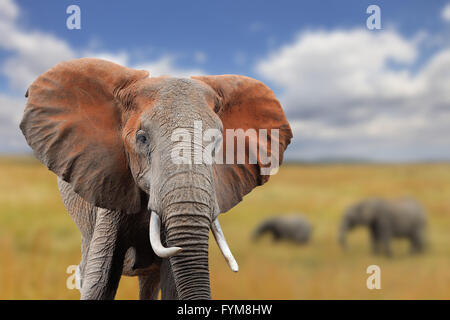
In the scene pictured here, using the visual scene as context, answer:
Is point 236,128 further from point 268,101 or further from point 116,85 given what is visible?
point 116,85

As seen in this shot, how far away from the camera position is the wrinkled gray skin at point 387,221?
1423 centimetres

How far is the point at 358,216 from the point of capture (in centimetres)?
1475

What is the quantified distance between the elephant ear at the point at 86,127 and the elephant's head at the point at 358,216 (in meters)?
12.7

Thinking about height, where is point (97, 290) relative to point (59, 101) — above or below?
below

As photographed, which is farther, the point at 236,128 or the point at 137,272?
the point at 137,272

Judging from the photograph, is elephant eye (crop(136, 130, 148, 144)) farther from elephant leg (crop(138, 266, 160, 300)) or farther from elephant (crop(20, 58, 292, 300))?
elephant leg (crop(138, 266, 160, 300))

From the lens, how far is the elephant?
8.70ft

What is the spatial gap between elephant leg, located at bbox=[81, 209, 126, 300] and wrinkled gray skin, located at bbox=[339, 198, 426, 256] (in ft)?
40.7

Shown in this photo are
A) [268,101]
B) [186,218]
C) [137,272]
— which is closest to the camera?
[186,218]

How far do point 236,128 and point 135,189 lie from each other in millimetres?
979

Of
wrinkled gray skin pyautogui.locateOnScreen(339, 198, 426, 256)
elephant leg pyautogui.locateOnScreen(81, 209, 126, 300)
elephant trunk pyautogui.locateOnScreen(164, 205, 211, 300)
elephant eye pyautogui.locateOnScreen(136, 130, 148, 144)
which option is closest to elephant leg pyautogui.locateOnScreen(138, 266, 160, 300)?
elephant leg pyautogui.locateOnScreen(81, 209, 126, 300)
